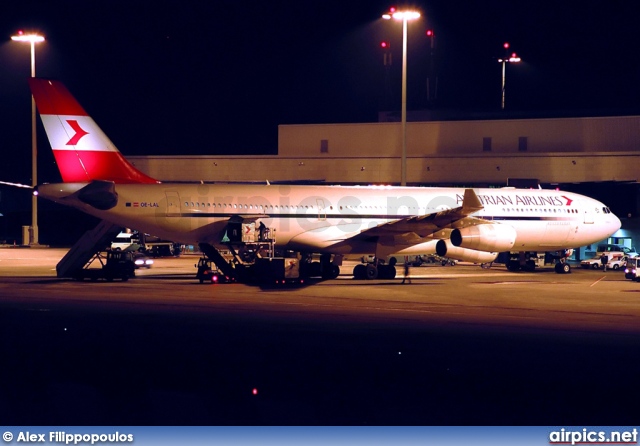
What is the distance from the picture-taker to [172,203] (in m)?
39.9

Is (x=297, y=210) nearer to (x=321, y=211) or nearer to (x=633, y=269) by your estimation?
(x=321, y=211)

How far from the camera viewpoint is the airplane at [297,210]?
3938cm

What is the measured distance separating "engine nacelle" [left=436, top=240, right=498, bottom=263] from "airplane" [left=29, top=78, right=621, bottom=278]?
1.8 inches

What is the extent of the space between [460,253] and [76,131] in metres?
17.7

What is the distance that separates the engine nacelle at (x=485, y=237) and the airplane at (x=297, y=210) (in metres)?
0.05

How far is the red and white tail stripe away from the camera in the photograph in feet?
130

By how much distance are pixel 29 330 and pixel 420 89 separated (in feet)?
258

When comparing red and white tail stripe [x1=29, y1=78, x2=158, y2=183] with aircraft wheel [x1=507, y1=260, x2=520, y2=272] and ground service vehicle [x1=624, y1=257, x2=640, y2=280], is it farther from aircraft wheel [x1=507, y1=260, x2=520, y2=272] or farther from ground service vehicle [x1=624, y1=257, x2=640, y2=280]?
ground service vehicle [x1=624, y1=257, x2=640, y2=280]

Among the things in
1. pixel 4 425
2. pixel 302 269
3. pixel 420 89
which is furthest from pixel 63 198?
pixel 420 89

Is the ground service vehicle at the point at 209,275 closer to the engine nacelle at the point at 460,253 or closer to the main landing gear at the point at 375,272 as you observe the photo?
the main landing gear at the point at 375,272

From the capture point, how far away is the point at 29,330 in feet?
75.0

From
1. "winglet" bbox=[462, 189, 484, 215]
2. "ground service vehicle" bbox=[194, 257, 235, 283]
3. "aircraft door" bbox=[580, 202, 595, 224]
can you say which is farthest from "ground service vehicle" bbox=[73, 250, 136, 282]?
"aircraft door" bbox=[580, 202, 595, 224]

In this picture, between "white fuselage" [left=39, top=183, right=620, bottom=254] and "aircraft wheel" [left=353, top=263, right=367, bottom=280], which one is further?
"aircraft wheel" [left=353, top=263, right=367, bottom=280]

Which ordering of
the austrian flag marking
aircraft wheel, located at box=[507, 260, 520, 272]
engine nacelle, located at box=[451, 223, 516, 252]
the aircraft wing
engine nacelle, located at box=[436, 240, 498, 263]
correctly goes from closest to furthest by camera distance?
the aircraft wing, the austrian flag marking, engine nacelle, located at box=[451, 223, 516, 252], engine nacelle, located at box=[436, 240, 498, 263], aircraft wheel, located at box=[507, 260, 520, 272]
